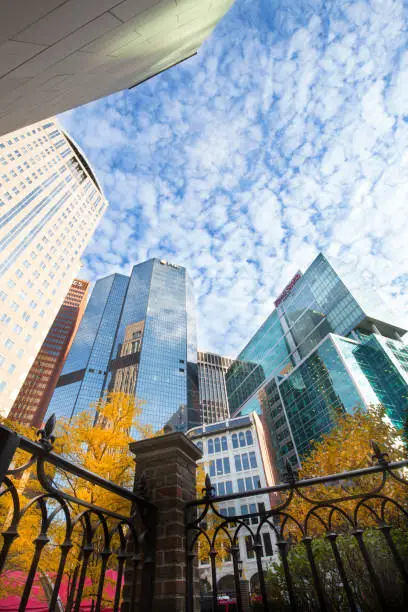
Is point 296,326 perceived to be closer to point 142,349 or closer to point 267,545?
point 267,545

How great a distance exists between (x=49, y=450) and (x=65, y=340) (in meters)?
139

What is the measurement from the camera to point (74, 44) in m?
3.11

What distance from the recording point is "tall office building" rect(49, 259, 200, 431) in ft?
296

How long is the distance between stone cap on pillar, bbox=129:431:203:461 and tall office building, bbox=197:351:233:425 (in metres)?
98.6

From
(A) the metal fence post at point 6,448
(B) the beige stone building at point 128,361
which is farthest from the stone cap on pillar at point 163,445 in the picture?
(B) the beige stone building at point 128,361

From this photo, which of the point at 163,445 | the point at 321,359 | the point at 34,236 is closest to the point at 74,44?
the point at 163,445

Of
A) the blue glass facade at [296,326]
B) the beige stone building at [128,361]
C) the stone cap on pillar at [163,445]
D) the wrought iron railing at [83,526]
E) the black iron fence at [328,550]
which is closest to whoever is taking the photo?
the wrought iron railing at [83,526]

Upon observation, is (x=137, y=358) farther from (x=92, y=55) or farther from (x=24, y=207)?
(x=92, y=55)

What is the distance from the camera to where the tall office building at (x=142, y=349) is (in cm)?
9012

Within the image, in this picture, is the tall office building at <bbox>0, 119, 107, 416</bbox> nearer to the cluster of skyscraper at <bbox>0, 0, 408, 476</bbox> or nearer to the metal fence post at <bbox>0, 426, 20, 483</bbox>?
the cluster of skyscraper at <bbox>0, 0, 408, 476</bbox>

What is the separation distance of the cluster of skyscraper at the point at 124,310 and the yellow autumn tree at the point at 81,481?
211 centimetres

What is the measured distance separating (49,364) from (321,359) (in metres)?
108

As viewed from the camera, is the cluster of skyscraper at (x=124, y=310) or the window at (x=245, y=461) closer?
the cluster of skyscraper at (x=124, y=310)

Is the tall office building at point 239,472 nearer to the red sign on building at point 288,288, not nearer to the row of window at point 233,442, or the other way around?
the row of window at point 233,442
